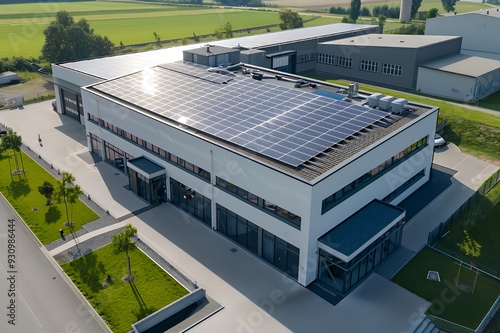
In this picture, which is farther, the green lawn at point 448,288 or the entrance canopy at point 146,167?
the entrance canopy at point 146,167

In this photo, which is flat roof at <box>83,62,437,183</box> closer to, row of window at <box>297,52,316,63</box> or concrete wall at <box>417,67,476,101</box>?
row of window at <box>297,52,316,63</box>

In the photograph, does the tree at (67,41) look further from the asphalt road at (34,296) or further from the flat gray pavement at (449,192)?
the flat gray pavement at (449,192)

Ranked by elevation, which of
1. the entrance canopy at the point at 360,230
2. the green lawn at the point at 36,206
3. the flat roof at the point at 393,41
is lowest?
the green lawn at the point at 36,206

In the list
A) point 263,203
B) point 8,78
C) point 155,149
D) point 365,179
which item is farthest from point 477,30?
point 8,78

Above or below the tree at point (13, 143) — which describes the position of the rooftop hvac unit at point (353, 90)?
above

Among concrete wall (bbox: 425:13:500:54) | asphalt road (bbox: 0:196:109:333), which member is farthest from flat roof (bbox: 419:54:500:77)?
asphalt road (bbox: 0:196:109:333)

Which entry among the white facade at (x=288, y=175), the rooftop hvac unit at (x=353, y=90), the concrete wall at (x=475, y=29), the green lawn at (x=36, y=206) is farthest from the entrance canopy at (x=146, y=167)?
the concrete wall at (x=475, y=29)
